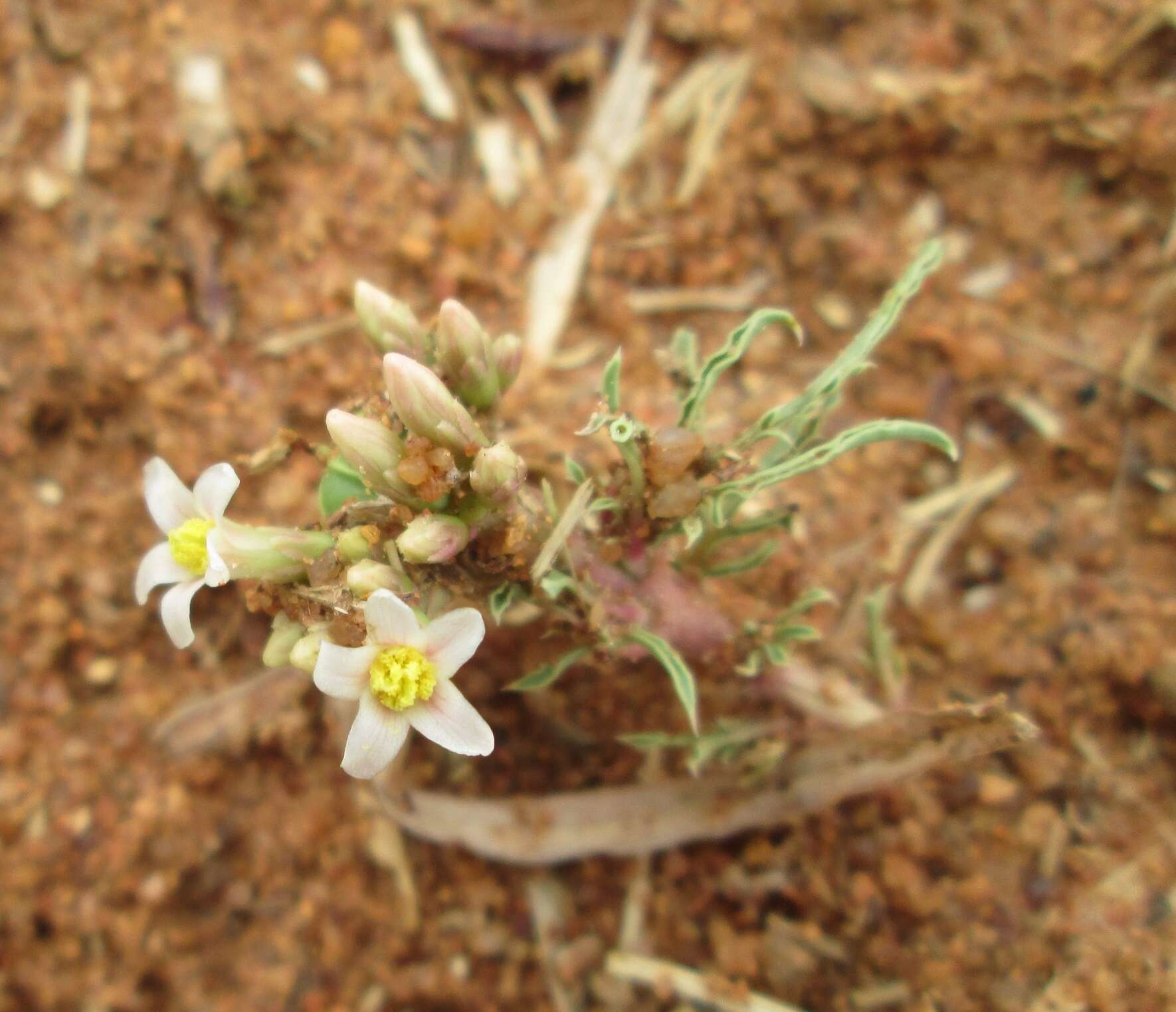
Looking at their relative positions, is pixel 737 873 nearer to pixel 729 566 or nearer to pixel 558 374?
pixel 729 566

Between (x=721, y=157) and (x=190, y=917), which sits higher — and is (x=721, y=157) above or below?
above

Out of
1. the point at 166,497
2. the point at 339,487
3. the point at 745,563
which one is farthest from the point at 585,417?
the point at 166,497

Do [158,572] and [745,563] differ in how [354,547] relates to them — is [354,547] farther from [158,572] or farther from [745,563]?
[745,563]

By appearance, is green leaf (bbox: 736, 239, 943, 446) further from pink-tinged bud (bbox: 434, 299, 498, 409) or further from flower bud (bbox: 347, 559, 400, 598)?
flower bud (bbox: 347, 559, 400, 598)

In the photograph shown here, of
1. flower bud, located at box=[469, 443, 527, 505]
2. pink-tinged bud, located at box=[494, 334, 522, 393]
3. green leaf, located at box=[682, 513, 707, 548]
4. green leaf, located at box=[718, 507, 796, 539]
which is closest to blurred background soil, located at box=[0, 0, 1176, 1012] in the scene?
green leaf, located at box=[718, 507, 796, 539]

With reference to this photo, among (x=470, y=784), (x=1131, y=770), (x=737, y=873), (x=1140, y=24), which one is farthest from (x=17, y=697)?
(x=1140, y=24)

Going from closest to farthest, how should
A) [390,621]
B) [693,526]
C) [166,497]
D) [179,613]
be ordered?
[390,621], [179,613], [693,526], [166,497]

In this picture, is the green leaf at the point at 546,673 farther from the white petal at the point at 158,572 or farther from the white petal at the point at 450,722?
the white petal at the point at 158,572
